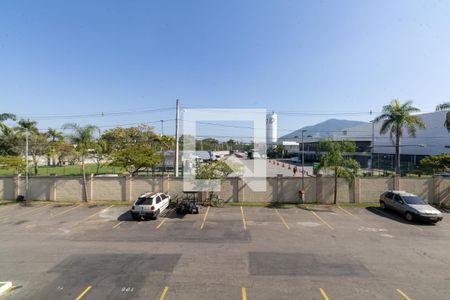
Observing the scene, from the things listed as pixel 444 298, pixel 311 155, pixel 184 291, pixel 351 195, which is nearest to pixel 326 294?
pixel 444 298

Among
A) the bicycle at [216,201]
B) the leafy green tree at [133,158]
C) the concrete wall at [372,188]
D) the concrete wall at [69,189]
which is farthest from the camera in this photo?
the leafy green tree at [133,158]

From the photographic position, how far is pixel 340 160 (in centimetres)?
2094

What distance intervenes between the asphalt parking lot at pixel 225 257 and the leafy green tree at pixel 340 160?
14.0 feet

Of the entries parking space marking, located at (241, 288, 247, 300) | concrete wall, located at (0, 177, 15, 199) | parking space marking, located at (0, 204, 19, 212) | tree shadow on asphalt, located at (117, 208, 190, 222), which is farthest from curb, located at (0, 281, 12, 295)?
concrete wall, located at (0, 177, 15, 199)

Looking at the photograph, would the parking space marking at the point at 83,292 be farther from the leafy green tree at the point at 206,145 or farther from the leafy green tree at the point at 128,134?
the leafy green tree at the point at 206,145

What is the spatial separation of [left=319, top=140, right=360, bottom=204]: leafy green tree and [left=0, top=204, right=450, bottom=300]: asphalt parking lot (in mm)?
4267

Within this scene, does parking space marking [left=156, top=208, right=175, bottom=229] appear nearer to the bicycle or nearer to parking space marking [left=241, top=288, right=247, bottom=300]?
the bicycle

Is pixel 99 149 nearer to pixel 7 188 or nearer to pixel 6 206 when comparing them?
pixel 7 188

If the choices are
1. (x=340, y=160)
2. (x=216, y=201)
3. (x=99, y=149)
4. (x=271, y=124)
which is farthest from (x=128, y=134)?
(x=271, y=124)

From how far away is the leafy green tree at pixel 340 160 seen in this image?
20.9 m

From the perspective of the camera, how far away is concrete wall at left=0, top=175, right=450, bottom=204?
2258 centimetres

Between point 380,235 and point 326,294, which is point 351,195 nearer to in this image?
point 380,235

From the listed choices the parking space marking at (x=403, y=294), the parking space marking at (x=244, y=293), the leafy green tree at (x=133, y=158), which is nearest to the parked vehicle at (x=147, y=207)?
the leafy green tree at (x=133, y=158)

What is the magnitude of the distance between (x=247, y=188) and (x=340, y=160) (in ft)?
28.3
